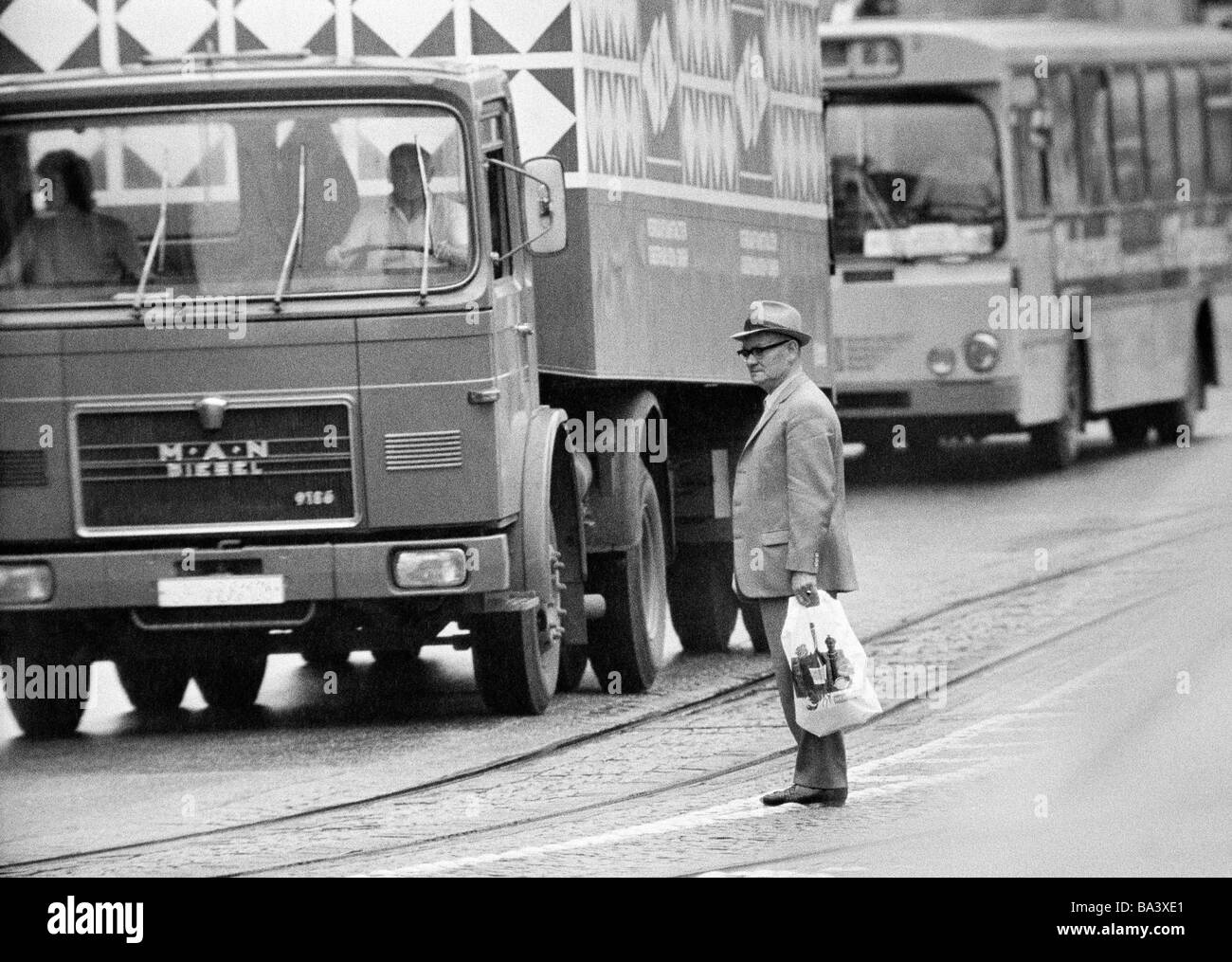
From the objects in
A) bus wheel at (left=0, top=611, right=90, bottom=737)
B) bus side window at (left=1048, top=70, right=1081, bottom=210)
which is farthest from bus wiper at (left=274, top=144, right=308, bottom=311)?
bus side window at (left=1048, top=70, right=1081, bottom=210)

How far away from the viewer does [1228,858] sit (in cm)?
962

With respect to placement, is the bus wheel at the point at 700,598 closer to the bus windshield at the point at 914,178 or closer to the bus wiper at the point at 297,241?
the bus wiper at the point at 297,241

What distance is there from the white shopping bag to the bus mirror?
49.4 ft

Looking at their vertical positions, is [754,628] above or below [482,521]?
below

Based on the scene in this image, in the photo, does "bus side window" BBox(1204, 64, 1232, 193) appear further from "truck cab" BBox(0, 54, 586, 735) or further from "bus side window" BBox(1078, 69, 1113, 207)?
"truck cab" BBox(0, 54, 586, 735)

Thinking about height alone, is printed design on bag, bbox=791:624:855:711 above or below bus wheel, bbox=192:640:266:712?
above

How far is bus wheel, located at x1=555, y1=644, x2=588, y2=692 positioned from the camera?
14.9m

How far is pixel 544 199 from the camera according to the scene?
13406 millimetres

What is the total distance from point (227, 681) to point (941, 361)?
1079 cm

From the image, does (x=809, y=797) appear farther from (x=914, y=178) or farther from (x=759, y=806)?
(x=914, y=178)

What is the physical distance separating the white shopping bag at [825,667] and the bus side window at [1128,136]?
17.1 metres

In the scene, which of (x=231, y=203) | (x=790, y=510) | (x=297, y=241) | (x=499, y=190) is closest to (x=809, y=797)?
(x=790, y=510)

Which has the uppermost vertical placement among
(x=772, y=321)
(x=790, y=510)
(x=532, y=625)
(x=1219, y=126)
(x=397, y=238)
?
(x=1219, y=126)

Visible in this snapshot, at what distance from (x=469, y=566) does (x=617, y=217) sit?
7.00ft
